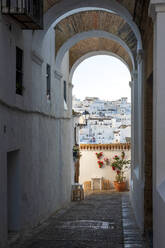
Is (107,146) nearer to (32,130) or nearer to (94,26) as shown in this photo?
→ (94,26)

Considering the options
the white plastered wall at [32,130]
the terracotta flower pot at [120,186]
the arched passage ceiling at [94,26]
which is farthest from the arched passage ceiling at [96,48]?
the terracotta flower pot at [120,186]

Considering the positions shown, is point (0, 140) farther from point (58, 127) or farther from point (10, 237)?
point (58, 127)

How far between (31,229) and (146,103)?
167 inches

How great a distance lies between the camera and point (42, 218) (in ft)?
37.0

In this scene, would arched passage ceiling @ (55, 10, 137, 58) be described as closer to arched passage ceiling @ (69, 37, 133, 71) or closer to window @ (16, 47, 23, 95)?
arched passage ceiling @ (69, 37, 133, 71)

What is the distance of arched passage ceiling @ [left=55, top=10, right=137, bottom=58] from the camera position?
45.3 ft

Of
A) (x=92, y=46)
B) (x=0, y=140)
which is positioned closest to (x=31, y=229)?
(x=0, y=140)

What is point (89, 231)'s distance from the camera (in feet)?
30.2

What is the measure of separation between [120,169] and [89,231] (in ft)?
40.4

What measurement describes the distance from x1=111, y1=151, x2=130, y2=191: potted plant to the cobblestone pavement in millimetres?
7580

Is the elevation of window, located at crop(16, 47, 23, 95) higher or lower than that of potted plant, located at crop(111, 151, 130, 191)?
higher

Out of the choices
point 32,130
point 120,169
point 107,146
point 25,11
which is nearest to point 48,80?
point 32,130

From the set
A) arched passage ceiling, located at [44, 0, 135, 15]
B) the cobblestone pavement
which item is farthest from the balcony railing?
the cobblestone pavement

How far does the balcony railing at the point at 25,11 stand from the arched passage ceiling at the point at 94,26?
5052 mm
